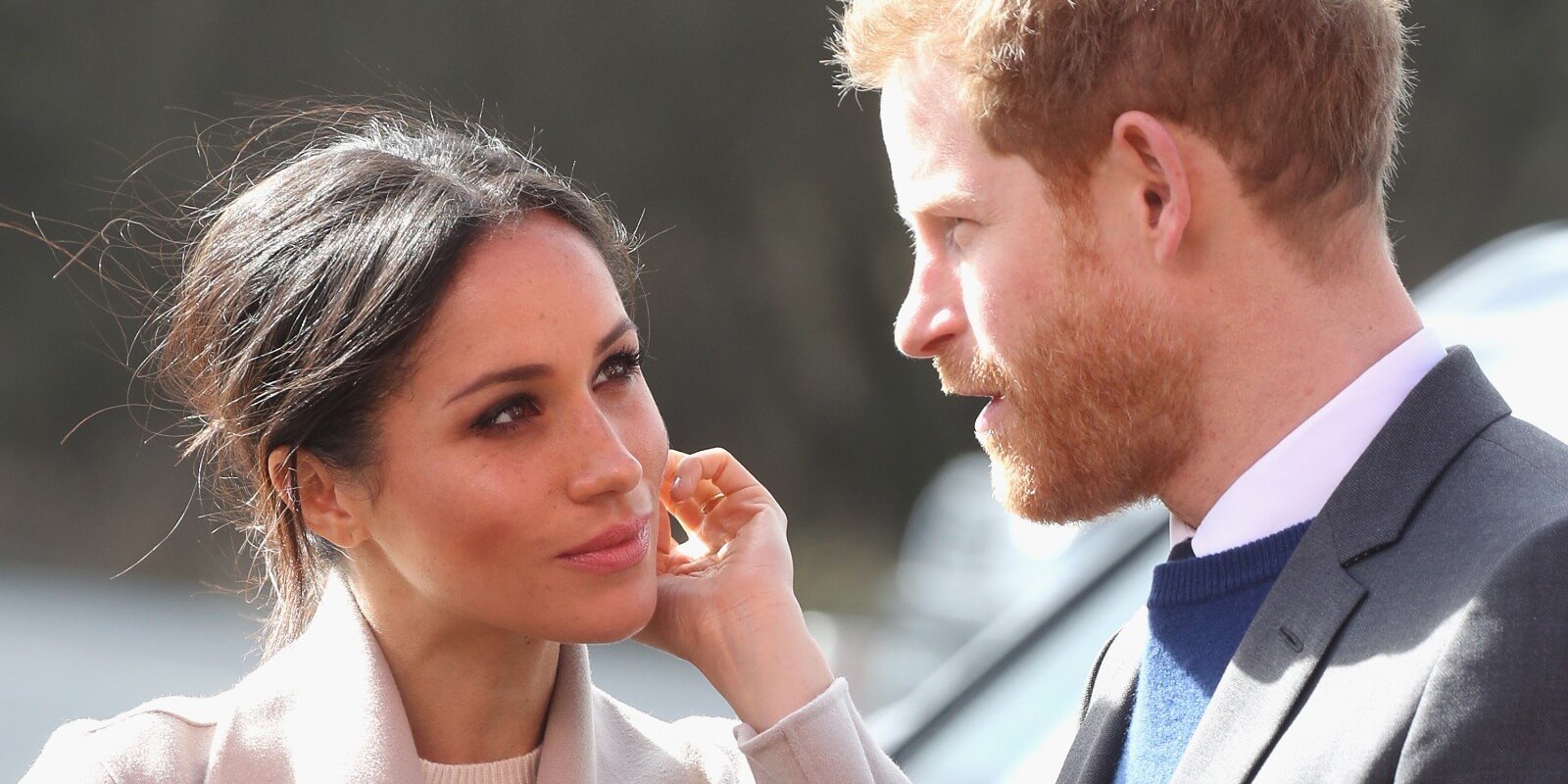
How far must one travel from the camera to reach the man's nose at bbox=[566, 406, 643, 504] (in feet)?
7.14

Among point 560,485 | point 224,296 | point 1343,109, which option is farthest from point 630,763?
point 1343,109

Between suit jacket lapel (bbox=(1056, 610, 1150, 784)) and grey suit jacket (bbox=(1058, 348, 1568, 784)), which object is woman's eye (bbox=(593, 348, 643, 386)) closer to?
suit jacket lapel (bbox=(1056, 610, 1150, 784))

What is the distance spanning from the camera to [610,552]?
2223mm

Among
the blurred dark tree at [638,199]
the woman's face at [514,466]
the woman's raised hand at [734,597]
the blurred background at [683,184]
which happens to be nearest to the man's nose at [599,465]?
the woman's face at [514,466]

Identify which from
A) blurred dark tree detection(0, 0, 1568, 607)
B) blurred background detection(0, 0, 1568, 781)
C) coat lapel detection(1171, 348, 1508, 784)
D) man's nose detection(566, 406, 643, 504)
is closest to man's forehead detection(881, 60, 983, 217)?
man's nose detection(566, 406, 643, 504)

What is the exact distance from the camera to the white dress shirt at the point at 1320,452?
2.02 metres

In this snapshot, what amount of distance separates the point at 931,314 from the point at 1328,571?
25.9 inches

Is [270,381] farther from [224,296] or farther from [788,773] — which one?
[788,773]

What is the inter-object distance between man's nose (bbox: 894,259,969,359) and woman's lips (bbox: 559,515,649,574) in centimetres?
45

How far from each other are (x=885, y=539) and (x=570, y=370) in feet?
33.2

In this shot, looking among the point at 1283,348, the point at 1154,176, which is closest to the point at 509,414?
the point at 1154,176

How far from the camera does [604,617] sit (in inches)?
87.0

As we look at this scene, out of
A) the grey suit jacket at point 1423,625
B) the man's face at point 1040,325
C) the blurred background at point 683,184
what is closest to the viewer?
the grey suit jacket at point 1423,625

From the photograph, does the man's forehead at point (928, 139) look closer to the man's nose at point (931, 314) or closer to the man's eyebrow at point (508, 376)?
the man's nose at point (931, 314)
